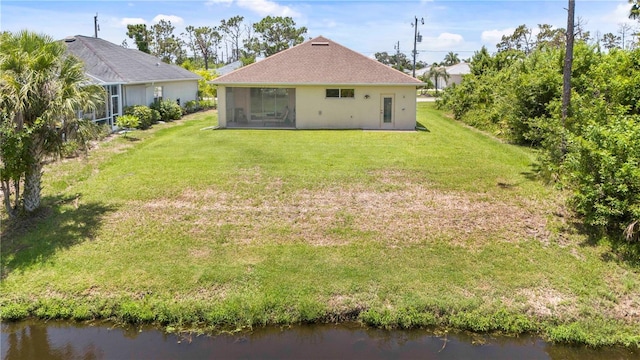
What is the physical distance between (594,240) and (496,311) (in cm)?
386

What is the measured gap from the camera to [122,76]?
77.9ft

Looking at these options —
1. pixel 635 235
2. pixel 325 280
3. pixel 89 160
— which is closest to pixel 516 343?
pixel 325 280

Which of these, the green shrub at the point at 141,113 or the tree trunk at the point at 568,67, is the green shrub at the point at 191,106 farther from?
the tree trunk at the point at 568,67

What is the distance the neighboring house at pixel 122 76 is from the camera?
74.9 ft

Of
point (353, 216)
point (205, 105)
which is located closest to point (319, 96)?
point (353, 216)

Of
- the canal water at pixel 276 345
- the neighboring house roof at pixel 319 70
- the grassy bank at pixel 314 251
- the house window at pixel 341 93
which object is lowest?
the canal water at pixel 276 345

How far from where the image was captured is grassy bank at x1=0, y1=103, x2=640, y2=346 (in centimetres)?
808

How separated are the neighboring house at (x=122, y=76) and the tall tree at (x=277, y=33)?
47383mm

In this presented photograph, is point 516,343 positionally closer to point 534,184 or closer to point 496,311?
point 496,311

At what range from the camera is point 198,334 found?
7.64 metres

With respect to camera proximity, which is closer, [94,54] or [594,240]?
[594,240]

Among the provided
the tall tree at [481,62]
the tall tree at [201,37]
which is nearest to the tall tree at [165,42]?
the tall tree at [201,37]

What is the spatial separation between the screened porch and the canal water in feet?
59.1

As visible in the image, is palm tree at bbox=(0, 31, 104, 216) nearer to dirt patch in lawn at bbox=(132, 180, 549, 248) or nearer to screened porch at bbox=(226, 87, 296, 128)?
dirt patch in lawn at bbox=(132, 180, 549, 248)
